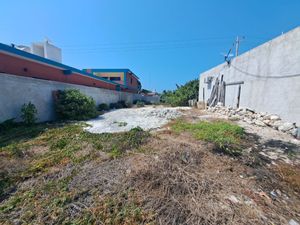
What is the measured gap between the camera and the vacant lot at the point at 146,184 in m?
1.61

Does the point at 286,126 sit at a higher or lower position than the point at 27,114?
lower

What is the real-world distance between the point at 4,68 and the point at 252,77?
11.4 meters

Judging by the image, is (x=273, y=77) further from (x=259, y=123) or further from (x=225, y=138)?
(x=225, y=138)

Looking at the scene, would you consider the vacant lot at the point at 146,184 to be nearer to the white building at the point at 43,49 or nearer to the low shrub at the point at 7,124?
the low shrub at the point at 7,124

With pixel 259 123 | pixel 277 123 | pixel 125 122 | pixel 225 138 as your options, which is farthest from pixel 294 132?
pixel 125 122

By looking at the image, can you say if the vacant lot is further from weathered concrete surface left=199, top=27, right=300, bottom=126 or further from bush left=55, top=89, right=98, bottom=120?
bush left=55, top=89, right=98, bottom=120

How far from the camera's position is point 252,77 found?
7.25 meters

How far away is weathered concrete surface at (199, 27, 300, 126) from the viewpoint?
16.2 feet

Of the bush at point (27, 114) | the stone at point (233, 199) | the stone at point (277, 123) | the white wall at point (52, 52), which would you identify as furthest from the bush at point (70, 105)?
the stone at point (277, 123)

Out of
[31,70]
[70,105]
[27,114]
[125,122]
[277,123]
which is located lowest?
[125,122]

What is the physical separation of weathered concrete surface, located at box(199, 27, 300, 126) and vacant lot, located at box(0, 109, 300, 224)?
8.08 feet

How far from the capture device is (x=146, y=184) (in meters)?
2.08

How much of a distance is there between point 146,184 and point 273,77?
22.8ft

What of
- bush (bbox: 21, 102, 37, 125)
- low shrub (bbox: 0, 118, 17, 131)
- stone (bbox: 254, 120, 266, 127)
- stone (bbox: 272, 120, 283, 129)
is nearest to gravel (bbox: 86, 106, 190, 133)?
bush (bbox: 21, 102, 37, 125)
